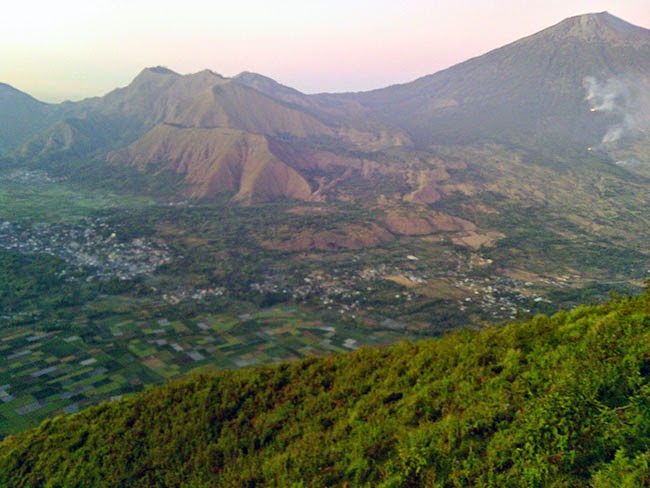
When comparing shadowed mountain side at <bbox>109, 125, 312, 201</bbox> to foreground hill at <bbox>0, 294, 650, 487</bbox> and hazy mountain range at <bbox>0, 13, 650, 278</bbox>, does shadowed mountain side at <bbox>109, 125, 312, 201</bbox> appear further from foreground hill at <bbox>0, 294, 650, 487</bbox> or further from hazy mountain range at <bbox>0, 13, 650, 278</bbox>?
foreground hill at <bbox>0, 294, 650, 487</bbox>

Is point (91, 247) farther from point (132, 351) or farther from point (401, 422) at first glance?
point (401, 422)

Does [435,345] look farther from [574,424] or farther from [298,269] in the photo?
[298,269]

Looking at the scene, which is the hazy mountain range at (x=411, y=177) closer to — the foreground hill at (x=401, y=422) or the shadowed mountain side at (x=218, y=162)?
the shadowed mountain side at (x=218, y=162)

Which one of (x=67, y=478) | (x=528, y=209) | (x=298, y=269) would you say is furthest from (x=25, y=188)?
(x=528, y=209)

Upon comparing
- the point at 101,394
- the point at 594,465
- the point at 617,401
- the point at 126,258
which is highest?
the point at 617,401

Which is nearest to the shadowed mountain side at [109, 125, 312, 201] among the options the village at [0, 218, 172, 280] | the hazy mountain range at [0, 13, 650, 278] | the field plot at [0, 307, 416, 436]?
the hazy mountain range at [0, 13, 650, 278]

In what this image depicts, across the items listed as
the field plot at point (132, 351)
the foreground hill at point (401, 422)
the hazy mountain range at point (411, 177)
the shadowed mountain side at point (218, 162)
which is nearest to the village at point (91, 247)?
the field plot at point (132, 351)
